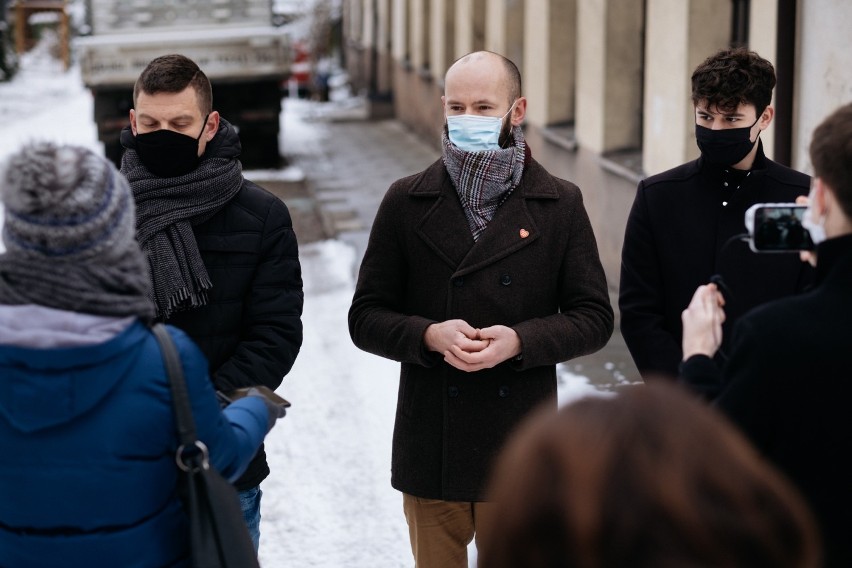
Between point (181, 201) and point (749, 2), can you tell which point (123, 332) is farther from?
point (749, 2)

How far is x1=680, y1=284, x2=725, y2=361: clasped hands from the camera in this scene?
8.14 feet

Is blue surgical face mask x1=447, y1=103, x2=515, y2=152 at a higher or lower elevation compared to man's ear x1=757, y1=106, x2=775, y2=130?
lower

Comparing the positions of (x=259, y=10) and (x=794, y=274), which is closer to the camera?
(x=794, y=274)

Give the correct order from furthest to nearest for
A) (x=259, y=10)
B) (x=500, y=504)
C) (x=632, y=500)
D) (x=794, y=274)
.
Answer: (x=259, y=10) → (x=794, y=274) → (x=500, y=504) → (x=632, y=500)

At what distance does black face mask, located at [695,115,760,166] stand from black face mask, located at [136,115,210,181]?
1.34m

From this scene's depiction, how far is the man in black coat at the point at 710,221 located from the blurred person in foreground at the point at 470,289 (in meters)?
0.13

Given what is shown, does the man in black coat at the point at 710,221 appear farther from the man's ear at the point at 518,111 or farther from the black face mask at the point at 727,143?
the man's ear at the point at 518,111

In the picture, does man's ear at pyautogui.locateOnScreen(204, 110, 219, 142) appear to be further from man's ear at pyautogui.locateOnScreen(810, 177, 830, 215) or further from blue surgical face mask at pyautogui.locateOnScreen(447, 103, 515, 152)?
man's ear at pyautogui.locateOnScreen(810, 177, 830, 215)

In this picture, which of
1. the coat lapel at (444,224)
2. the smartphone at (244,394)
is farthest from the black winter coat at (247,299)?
the smartphone at (244,394)

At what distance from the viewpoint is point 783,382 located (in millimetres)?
2174

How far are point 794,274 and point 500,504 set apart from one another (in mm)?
2121

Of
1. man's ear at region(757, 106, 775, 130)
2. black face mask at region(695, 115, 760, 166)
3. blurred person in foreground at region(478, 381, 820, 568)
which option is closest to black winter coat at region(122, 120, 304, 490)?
black face mask at region(695, 115, 760, 166)

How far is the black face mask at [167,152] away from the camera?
11.3ft

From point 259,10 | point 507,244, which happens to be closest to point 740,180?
point 507,244
